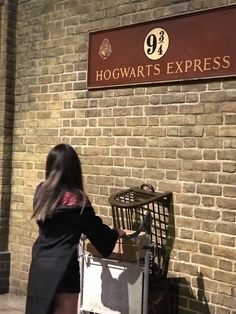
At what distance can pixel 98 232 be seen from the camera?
364 cm

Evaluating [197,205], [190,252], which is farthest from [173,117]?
[190,252]

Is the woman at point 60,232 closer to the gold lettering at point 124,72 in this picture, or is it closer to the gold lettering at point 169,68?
the gold lettering at point 169,68

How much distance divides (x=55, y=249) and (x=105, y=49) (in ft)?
8.81

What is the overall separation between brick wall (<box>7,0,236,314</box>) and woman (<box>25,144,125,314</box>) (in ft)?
4.62

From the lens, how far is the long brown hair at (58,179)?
353 cm

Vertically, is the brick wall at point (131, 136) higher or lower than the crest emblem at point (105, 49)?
lower

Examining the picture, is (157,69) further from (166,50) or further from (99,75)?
(99,75)

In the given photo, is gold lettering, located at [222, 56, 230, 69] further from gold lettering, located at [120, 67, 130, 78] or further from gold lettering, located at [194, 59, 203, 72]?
gold lettering, located at [120, 67, 130, 78]

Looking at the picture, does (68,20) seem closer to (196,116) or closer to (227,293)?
(196,116)

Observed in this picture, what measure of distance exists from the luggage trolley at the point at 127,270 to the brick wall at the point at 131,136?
0.17 metres

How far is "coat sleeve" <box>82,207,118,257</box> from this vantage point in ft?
11.7

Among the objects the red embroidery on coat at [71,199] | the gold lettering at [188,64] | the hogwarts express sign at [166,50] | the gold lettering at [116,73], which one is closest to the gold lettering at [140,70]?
the hogwarts express sign at [166,50]

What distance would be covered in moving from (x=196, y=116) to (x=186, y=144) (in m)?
0.26

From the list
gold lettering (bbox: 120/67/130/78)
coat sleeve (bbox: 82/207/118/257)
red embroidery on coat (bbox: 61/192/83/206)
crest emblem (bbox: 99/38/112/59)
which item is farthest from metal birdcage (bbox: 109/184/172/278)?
crest emblem (bbox: 99/38/112/59)
